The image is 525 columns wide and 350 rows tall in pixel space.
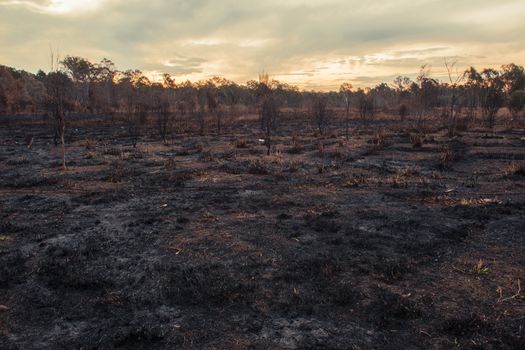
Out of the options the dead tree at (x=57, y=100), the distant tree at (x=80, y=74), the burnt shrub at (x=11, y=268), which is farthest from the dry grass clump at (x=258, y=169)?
the distant tree at (x=80, y=74)

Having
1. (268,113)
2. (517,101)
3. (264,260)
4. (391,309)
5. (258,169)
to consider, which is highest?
(517,101)

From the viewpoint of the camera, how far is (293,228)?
8.44 meters

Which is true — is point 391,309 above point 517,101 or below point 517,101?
below

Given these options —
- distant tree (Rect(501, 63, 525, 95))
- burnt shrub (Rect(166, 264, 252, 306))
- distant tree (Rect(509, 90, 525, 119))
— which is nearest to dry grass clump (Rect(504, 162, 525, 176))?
burnt shrub (Rect(166, 264, 252, 306))

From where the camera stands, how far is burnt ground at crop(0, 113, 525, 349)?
486 centimetres

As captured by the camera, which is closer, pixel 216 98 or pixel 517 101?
pixel 517 101

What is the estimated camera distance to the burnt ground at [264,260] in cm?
486

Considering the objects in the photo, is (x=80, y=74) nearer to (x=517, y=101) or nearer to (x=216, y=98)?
(x=216, y=98)

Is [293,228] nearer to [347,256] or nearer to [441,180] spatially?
[347,256]

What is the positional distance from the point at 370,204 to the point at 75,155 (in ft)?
51.1

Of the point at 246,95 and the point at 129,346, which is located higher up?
the point at 246,95

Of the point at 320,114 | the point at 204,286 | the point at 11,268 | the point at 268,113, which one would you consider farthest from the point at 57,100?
the point at 320,114

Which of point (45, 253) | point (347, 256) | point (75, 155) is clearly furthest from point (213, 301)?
point (75, 155)

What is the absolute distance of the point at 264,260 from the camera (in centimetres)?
684
